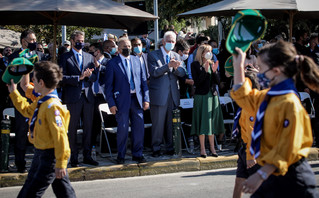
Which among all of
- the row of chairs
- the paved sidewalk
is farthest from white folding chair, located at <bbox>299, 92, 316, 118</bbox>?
the paved sidewalk

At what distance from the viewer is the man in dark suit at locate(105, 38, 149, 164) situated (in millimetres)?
8492

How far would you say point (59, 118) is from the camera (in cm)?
454

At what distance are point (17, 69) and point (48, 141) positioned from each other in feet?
3.19

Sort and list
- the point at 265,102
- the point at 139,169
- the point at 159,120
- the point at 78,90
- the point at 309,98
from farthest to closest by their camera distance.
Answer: the point at 309,98 → the point at 159,120 → the point at 78,90 → the point at 139,169 → the point at 265,102

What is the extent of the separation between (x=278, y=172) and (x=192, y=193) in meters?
3.44

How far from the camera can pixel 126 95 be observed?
8523 mm

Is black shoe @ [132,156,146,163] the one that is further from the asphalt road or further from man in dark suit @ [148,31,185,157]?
the asphalt road

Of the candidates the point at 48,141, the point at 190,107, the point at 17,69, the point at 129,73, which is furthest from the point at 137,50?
the point at 48,141

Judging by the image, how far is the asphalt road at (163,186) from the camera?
659cm

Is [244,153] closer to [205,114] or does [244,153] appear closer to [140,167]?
[140,167]

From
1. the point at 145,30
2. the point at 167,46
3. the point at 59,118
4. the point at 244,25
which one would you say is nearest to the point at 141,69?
the point at 167,46

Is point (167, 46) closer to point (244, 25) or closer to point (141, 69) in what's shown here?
point (141, 69)

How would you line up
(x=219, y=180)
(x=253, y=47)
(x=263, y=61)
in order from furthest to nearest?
(x=253, y=47)
(x=219, y=180)
(x=263, y=61)

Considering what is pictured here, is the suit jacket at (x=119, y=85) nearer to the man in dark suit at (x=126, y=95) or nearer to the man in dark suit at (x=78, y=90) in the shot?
the man in dark suit at (x=126, y=95)
